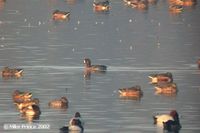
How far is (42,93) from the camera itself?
64500mm

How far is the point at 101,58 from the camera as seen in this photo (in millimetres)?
79125

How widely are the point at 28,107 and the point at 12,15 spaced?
156 ft

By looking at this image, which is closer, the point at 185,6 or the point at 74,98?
the point at 74,98

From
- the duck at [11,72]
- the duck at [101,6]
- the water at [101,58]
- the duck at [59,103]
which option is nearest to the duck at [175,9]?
the water at [101,58]

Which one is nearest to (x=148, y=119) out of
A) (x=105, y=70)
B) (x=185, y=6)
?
(x=105, y=70)

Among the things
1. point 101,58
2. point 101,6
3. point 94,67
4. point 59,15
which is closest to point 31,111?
point 94,67

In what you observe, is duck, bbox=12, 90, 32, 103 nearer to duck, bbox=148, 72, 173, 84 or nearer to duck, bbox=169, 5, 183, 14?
duck, bbox=148, 72, 173, 84

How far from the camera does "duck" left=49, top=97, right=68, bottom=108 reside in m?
59.6

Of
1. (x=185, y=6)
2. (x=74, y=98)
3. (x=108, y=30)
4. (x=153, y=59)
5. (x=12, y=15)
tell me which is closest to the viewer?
(x=74, y=98)

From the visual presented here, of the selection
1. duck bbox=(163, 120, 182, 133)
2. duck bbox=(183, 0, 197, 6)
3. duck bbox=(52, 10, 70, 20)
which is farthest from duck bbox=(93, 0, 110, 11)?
duck bbox=(163, 120, 182, 133)

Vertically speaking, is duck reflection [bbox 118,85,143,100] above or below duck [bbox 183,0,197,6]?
below

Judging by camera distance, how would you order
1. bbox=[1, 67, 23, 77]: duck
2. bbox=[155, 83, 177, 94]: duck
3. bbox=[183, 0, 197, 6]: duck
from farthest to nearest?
bbox=[183, 0, 197, 6]: duck < bbox=[1, 67, 23, 77]: duck < bbox=[155, 83, 177, 94]: duck

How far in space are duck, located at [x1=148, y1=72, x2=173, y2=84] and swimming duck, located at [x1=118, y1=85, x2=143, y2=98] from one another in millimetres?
3974

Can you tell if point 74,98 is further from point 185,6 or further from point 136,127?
point 185,6
